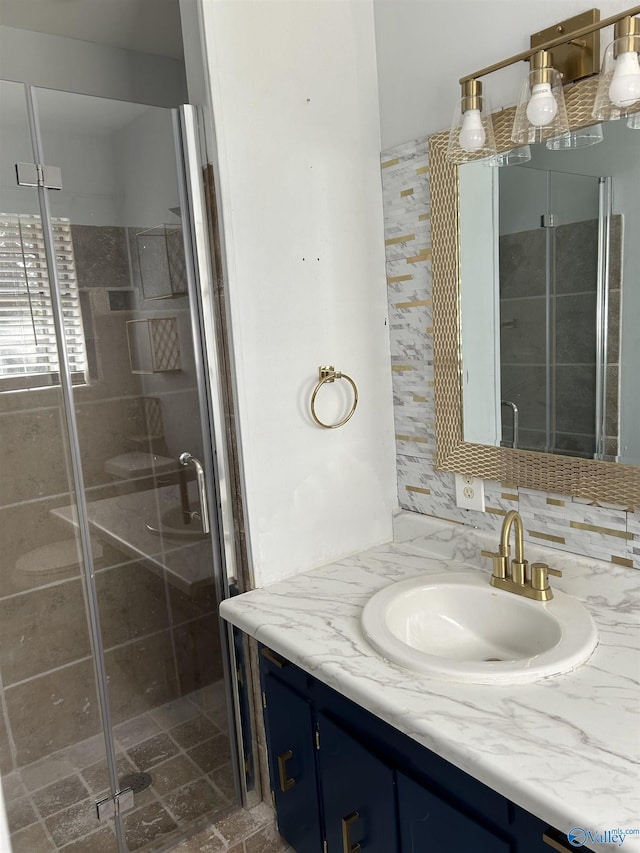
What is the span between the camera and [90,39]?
6.72 ft

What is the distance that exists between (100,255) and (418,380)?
2.83 feet

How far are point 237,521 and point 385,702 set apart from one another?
2.28 ft

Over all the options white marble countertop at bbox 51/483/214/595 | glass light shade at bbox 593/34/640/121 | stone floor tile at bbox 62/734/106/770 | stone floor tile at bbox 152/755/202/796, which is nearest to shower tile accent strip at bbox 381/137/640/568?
glass light shade at bbox 593/34/640/121

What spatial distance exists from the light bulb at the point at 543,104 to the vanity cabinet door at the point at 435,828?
4.14 feet

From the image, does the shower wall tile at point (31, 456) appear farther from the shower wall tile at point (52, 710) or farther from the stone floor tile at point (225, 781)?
the stone floor tile at point (225, 781)

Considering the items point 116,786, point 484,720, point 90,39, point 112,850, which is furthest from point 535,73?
point 112,850

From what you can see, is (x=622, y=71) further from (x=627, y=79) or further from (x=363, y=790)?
(x=363, y=790)

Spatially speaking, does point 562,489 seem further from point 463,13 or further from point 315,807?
point 463,13

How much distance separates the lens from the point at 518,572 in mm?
1402

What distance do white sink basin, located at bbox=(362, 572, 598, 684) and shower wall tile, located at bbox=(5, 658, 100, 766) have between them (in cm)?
79

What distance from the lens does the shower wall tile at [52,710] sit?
158 centimetres

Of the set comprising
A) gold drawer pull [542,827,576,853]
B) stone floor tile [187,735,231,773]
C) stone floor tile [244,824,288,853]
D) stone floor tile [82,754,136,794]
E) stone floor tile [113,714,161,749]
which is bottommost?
stone floor tile [244,824,288,853]

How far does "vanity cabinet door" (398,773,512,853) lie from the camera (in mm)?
1024

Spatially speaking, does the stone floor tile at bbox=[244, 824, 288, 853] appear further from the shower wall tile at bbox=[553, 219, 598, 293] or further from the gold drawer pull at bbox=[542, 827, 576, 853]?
the shower wall tile at bbox=[553, 219, 598, 293]
